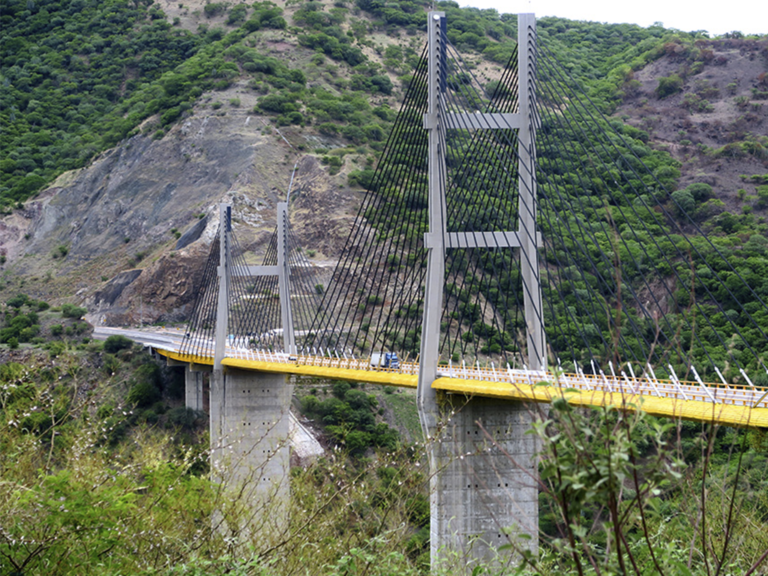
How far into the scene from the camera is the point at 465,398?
20.6m

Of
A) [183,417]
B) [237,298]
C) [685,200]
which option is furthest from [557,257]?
[685,200]

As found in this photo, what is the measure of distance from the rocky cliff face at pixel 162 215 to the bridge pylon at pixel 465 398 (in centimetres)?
3810

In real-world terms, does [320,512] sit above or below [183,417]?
above

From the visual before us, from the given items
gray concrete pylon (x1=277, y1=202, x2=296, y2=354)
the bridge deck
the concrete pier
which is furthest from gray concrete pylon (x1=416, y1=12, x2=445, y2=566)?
the concrete pier

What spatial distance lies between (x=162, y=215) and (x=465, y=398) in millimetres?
52094

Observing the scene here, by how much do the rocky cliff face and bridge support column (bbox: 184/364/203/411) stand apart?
14413 mm

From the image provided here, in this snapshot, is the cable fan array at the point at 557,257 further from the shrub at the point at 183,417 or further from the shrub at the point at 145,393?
the shrub at the point at 145,393

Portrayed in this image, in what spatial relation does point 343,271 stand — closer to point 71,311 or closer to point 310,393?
point 310,393

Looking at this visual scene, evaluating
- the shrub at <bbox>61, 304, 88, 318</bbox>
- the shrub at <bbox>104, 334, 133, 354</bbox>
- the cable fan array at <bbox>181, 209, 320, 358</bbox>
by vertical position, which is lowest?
the shrub at <bbox>61, 304, 88, 318</bbox>

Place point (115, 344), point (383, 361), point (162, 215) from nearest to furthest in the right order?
point (383, 361) < point (115, 344) < point (162, 215)

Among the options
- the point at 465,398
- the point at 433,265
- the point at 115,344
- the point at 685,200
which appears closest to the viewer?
the point at 433,265

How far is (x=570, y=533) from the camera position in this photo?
4348 mm

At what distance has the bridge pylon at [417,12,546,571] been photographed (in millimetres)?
20422

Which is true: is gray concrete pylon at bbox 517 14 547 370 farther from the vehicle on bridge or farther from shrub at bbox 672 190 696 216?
shrub at bbox 672 190 696 216
